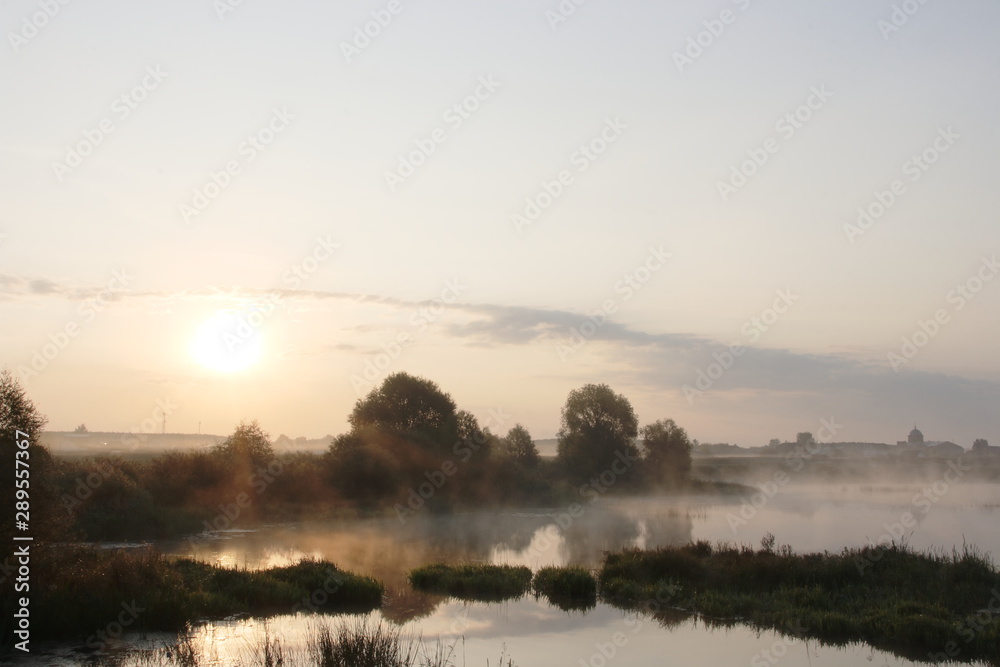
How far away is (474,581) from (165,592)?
8.33 m

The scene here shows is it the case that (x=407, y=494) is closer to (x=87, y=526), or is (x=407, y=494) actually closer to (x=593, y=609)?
(x=87, y=526)

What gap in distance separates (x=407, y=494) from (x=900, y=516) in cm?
2899

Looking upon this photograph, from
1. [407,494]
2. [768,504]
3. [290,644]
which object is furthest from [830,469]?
[290,644]

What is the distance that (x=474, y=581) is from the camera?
71.9 ft

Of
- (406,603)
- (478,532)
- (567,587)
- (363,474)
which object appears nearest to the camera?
(406,603)

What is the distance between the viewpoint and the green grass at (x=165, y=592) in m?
14.7

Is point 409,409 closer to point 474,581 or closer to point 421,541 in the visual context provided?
point 421,541

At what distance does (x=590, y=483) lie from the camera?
6788cm

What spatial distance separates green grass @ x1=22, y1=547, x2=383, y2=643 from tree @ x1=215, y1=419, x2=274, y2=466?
73.9 feet

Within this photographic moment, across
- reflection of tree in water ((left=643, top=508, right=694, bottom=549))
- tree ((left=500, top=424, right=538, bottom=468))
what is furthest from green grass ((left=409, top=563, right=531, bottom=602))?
tree ((left=500, top=424, right=538, bottom=468))

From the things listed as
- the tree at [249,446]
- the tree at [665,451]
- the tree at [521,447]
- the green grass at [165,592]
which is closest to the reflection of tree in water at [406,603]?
the green grass at [165,592]

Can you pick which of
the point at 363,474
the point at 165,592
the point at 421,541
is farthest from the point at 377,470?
the point at 165,592

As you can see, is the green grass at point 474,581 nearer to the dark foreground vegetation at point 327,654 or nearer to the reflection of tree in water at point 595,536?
the reflection of tree in water at point 595,536

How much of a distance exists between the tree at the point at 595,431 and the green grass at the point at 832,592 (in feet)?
146
